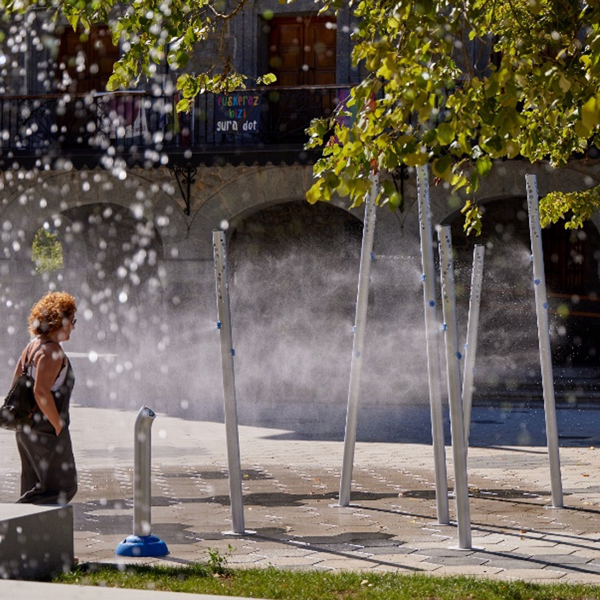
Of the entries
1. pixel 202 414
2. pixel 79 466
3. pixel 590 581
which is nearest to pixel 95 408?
pixel 202 414

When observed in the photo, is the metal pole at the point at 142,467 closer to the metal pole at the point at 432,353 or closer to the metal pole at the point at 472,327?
the metal pole at the point at 432,353

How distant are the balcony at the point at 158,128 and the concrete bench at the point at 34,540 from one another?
14.6 m

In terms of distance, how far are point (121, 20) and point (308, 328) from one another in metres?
16.1

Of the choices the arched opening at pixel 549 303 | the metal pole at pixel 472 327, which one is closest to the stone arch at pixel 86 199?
the arched opening at pixel 549 303

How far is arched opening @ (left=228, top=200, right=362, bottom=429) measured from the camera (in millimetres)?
23219

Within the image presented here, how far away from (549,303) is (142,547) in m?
16.8

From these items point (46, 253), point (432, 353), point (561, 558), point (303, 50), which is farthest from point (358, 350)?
point (46, 253)

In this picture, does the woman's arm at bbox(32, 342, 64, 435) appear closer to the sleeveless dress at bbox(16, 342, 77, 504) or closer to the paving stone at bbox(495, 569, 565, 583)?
the sleeveless dress at bbox(16, 342, 77, 504)

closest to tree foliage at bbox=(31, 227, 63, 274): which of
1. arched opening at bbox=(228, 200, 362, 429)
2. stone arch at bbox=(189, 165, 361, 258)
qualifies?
arched opening at bbox=(228, 200, 362, 429)

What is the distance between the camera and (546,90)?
5551mm

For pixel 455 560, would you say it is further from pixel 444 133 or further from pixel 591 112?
pixel 591 112

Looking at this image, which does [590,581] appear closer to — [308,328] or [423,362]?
[423,362]

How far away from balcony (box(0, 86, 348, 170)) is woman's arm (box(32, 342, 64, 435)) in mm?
13805

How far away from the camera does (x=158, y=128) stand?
21422 mm
